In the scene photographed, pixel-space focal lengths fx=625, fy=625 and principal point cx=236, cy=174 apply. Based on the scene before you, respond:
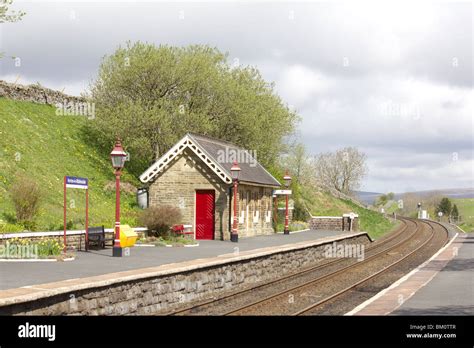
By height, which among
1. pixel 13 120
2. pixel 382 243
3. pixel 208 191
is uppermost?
pixel 13 120

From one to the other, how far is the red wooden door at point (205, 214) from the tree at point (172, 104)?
10893mm

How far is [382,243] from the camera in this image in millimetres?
43312

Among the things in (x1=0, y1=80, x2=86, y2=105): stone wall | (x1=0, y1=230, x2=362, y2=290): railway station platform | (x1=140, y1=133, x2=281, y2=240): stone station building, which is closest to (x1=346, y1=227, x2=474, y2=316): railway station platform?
(x1=0, y1=230, x2=362, y2=290): railway station platform

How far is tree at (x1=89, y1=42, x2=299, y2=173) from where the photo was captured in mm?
43844

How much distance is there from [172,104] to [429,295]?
3148 centimetres

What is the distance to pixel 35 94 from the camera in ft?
164
